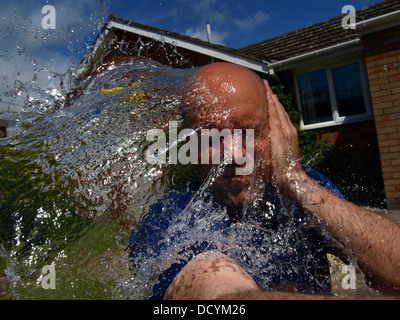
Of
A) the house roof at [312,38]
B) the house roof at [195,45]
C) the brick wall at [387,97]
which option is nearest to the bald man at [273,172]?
the brick wall at [387,97]

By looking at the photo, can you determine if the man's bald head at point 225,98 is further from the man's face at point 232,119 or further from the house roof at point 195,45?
the house roof at point 195,45

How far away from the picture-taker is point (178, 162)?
5.16 ft

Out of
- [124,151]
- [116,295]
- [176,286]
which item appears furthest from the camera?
[124,151]

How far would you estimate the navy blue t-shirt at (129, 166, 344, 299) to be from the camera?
4.50ft

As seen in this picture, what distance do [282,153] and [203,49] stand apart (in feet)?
28.3

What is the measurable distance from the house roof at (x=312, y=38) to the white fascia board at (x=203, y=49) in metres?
0.30

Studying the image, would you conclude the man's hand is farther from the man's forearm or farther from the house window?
the house window

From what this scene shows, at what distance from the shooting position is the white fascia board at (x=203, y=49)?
8.91 m

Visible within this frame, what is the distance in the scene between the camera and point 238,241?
1459 millimetres

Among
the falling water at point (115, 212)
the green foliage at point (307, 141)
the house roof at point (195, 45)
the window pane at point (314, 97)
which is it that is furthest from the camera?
the window pane at point (314, 97)

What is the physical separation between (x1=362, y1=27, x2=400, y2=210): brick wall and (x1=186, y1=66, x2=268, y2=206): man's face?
19.2ft

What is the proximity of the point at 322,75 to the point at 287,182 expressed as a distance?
27.4ft
